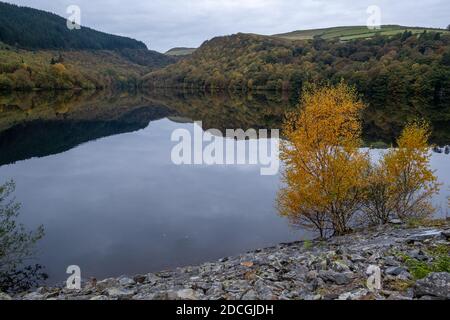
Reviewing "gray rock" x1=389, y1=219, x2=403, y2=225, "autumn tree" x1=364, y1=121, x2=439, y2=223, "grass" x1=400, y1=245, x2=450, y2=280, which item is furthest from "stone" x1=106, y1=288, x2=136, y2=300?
"autumn tree" x1=364, y1=121, x2=439, y2=223

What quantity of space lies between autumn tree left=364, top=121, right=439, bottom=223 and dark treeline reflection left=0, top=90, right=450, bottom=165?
123 feet

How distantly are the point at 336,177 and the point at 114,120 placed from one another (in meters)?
90.9

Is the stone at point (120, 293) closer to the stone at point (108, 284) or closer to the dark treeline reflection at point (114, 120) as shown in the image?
the stone at point (108, 284)

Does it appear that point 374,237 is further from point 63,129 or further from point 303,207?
point 63,129

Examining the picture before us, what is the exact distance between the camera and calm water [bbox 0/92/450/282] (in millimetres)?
27266

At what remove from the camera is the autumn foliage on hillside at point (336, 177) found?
87.2 feet

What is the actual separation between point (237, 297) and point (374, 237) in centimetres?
1339

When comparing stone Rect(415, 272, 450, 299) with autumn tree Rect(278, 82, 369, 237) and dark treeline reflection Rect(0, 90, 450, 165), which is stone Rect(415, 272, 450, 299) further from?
dark treeline reflection Rect(0, 90, 450, 165)

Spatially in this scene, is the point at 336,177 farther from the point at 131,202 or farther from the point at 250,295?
the point at 131,202

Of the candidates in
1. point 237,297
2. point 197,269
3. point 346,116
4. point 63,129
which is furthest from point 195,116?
point 237,297

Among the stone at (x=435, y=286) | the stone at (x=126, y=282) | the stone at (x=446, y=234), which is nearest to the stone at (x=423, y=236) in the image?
the stone at (x=446, y=234)

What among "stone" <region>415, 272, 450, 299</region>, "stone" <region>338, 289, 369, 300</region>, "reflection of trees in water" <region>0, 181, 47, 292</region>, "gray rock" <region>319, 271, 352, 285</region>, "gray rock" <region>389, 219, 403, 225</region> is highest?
"stone" <region>415, 272, 450, 299</region>

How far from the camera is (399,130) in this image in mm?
79125

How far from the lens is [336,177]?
85.9 feet
